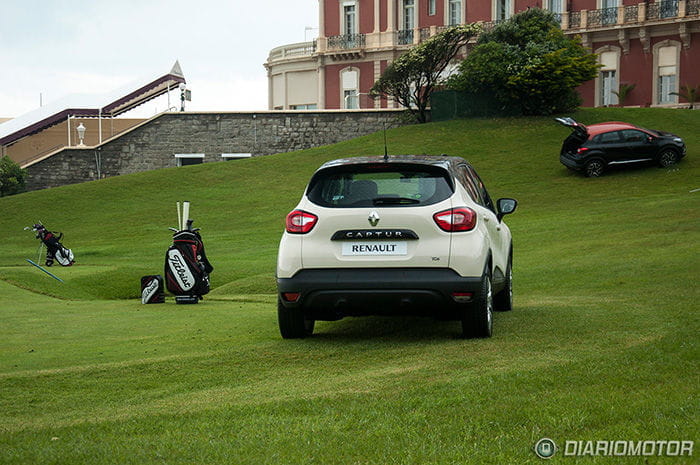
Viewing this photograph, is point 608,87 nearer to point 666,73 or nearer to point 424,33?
point 666,73

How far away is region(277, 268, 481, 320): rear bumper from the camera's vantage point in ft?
27.0

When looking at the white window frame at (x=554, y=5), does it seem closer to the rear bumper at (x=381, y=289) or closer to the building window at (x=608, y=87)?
the building window at (x=608, y=87)

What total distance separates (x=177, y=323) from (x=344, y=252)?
386 centimetres

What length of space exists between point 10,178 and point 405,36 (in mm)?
25678

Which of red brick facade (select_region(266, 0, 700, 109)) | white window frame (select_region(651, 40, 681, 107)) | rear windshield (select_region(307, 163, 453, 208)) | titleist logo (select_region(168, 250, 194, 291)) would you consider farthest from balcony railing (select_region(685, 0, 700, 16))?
rear windshield (select_region(307, 163, 453, 208))

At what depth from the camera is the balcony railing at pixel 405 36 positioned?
60531 mm

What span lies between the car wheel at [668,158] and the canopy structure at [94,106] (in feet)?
131

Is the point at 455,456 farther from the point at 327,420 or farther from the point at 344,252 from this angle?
the point at 344,252

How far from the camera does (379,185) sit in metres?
8.59

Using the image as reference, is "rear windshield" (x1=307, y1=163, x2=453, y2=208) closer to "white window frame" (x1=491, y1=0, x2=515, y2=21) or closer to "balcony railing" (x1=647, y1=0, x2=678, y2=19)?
"balcony railing" (x1=647, y1=0, x2=678, y2=19)

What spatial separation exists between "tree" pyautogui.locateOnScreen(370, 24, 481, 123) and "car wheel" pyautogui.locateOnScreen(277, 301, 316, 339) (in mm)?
40499

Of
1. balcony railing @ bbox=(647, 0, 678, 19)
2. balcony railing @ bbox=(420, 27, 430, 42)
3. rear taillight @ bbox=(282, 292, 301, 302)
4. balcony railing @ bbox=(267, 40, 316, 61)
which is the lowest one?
rear taillight @ bbox=(282, 292, 301, 302)

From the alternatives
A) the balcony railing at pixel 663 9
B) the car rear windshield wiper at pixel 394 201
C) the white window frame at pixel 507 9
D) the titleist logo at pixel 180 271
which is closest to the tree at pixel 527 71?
the balcony railing at pixel 663 9

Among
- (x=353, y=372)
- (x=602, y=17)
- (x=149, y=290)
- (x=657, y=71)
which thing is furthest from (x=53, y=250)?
(x=657, y=71)
